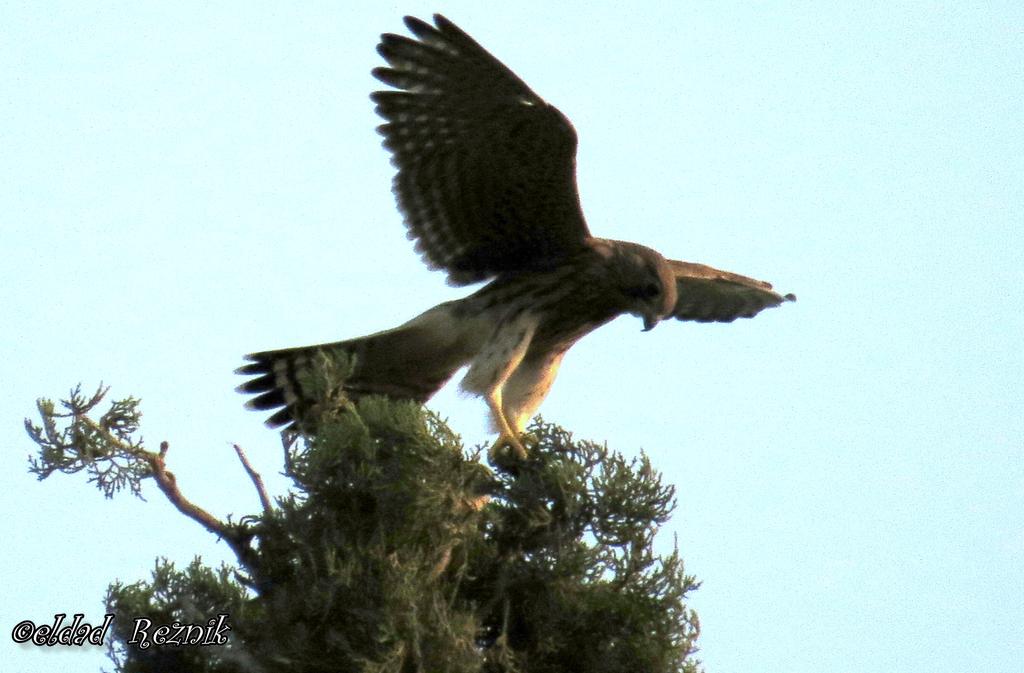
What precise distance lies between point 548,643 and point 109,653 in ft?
4.55

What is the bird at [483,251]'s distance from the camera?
602cm

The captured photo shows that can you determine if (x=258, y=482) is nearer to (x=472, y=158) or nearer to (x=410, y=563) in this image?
(x=410, y=563)

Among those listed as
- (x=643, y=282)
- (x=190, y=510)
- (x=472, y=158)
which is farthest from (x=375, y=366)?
(x=190, y=510)

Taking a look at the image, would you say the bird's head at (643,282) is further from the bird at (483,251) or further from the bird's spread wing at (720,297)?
the bird's spread wing at (720,297)

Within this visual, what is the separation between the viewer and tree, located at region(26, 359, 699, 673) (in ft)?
12.9

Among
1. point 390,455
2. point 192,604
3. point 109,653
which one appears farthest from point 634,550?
point 109,653

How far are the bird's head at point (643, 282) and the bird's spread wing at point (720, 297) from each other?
1001mm

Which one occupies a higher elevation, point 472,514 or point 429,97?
point 429,97

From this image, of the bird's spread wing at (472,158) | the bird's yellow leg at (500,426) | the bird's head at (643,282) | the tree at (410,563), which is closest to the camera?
the tree at (410,563)

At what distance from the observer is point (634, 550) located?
4352 mm

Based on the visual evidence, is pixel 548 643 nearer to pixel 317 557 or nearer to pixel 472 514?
pixel 472 514

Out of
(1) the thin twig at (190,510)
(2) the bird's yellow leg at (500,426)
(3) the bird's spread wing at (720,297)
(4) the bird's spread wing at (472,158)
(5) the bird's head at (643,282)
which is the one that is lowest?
(1) the thin twig at (190,510)

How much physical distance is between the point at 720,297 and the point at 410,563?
442 centimetres

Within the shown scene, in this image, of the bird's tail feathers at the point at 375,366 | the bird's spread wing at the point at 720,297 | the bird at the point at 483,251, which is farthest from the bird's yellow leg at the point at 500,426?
the bird's spread wing at the point at 720,297
